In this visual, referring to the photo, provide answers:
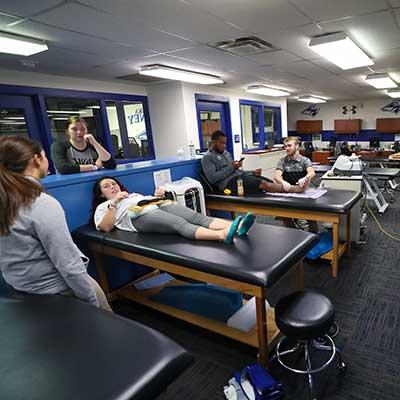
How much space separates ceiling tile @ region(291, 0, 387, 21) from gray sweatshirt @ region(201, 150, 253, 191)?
5.85ft

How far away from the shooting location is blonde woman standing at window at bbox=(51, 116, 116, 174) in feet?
9.03

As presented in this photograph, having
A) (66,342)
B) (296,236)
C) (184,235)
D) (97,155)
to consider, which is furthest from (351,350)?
(97,155)

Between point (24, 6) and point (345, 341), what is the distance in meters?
3.21

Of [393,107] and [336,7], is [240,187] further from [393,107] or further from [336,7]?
[393,107]

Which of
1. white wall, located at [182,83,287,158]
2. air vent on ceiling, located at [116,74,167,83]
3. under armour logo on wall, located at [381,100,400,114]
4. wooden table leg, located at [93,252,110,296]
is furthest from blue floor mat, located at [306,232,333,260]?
under armour logo on wall, located at [381,100,400,114]

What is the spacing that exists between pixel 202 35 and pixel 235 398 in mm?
3027

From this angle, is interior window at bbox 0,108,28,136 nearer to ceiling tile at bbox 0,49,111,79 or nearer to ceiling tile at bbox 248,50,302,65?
ceiling tile at bbox 0,49,111,79

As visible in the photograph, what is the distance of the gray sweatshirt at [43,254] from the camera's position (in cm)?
137

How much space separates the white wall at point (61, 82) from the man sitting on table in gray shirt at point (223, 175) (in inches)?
91.0

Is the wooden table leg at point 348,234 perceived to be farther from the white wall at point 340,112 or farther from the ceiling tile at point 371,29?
the white wall at point 340,112

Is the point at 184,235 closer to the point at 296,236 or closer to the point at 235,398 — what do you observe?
the point at 296,236

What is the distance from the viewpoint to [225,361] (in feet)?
6.23

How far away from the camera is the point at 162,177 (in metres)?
3.23

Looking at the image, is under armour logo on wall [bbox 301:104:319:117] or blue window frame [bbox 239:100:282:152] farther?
under armour logo on wall [bbox 301:104:319:117]
